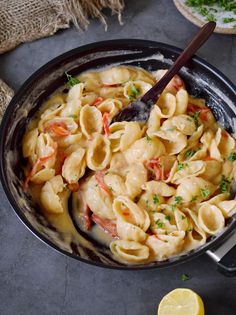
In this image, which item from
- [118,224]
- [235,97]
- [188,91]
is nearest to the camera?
[118,224]

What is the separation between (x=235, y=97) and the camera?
240 cm

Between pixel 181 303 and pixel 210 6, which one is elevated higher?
pixel 210 6

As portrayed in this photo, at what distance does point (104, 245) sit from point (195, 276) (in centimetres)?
39

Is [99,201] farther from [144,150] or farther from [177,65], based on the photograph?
[177,65]

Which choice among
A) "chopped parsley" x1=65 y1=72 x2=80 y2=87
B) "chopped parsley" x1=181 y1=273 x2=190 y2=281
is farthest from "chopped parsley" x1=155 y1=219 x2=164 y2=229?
"chopped parsley" x1=65 y1=72 x2=80 y2=87

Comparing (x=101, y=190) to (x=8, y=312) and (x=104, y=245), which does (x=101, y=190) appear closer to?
(x=104, y=245)

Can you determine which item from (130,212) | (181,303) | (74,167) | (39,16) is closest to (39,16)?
(39,16)

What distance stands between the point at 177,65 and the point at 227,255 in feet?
2.70

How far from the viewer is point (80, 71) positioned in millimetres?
2586

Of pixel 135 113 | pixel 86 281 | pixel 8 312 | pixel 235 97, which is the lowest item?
pixel 8 312

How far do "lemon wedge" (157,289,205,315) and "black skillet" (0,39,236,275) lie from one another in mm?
132

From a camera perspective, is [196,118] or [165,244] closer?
[165,244]

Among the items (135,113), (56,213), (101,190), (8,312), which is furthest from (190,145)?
(8,312)

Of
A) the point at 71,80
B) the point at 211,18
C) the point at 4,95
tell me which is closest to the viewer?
the point at 71,80
